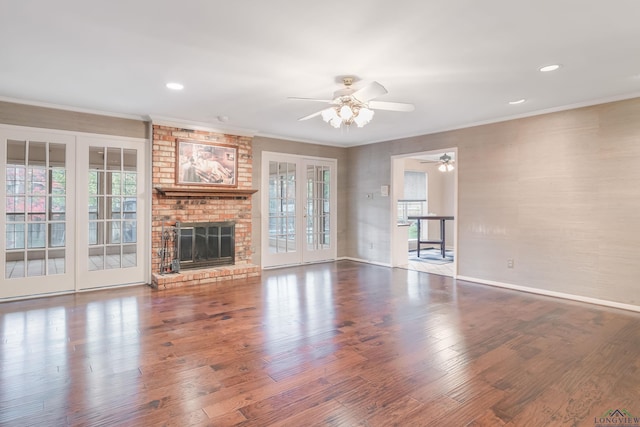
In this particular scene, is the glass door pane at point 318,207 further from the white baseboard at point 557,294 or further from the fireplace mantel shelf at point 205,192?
the white baseboard at point 557,294

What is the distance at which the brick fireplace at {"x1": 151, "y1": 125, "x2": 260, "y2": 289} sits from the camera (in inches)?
214

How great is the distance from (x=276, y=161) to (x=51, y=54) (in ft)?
13.4

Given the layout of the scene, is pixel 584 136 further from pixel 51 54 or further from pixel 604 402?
pixel 51 54

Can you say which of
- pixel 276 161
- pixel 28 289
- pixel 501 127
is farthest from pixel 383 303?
pixel 28 289

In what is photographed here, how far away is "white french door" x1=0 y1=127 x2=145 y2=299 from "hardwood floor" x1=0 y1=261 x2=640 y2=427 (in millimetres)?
447

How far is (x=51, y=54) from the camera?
10.2 ft

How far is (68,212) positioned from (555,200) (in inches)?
255

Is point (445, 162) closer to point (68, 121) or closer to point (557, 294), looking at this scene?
point (557, 294)

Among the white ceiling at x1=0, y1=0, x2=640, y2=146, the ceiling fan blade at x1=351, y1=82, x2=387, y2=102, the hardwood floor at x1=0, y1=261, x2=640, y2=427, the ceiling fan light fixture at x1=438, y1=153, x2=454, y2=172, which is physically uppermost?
the white ceiling at x1=0, y1=0, x2=640, y2=146

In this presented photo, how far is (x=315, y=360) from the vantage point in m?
2.83

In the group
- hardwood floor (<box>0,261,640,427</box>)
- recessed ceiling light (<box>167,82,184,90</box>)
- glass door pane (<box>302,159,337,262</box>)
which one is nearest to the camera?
hardwood floor (<box>0,261,640,427</box>)

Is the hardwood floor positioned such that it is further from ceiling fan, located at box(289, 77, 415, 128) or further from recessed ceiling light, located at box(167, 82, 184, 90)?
recessed ceiling light, located at box(167, 82, 184, 90)

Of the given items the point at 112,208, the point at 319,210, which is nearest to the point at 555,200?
the point at 319,210

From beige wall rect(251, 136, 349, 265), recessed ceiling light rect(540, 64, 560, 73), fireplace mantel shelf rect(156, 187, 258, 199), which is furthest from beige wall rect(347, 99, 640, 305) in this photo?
fireplace mantel shelf rect(156, 187, 258, 199)
